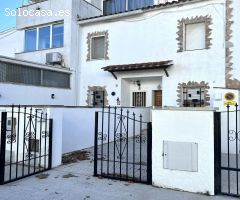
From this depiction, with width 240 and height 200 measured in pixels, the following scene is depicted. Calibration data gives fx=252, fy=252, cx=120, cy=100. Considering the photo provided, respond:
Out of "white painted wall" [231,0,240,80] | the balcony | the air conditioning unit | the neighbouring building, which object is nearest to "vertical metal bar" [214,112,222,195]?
the neighbouring building

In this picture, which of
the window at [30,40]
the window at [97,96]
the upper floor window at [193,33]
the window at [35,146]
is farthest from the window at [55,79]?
the upper floor window at [193,33]

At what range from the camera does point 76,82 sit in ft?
47.3

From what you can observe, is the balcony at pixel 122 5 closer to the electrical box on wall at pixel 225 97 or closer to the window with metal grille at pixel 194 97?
the window with metal grille at pixel 194 97

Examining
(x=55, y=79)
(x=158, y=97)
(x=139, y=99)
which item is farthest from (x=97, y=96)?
(x=158, y=97)

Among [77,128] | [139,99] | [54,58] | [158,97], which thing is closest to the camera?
[77,128]

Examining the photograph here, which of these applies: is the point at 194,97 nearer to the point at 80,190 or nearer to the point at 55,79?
the point at 55,79

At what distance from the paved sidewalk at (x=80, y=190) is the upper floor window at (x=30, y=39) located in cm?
1168

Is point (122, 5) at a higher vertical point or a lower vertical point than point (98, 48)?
higher

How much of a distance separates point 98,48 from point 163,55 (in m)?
4.11

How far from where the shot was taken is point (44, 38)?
50.5ft

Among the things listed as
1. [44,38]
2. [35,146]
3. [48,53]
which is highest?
[44,38]

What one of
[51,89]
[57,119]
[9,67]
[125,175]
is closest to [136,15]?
[51,89]

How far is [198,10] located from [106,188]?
9.50m

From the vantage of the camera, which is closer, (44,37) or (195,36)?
(195,36)
